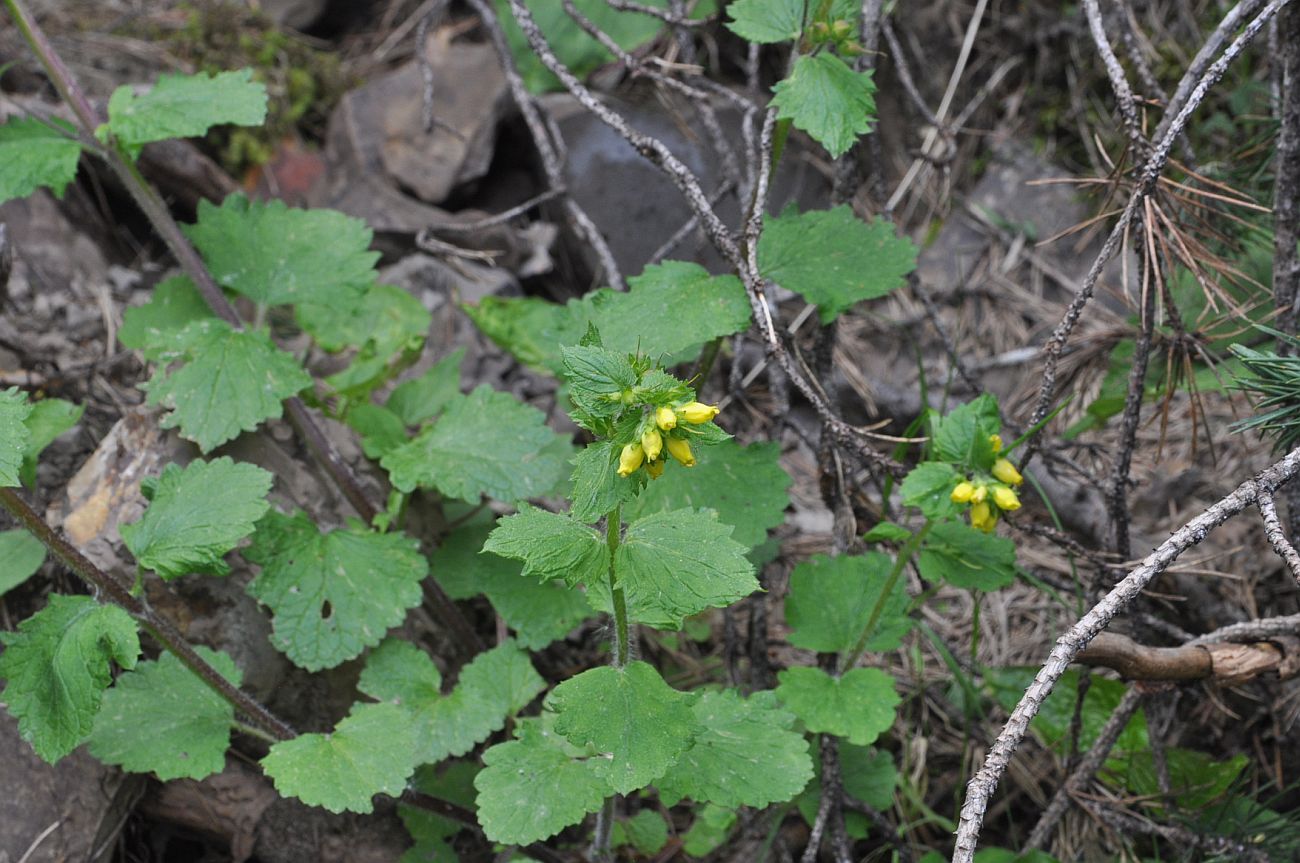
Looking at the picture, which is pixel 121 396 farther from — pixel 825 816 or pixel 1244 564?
pixel 1244 564

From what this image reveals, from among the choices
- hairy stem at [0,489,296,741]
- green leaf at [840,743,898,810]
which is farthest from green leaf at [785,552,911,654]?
hairy stem at [0,489,296,741]

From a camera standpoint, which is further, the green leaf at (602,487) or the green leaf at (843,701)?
the green leaf at (843,701)

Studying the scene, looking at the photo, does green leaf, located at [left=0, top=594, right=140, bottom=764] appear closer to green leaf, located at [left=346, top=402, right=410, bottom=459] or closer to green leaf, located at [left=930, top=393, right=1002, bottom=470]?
green leaf, located at [left=346, top=402, right=410, bottom=459]

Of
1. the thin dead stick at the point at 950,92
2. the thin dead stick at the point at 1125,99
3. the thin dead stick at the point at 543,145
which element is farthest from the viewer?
the thin dead stick at the point at 950,92

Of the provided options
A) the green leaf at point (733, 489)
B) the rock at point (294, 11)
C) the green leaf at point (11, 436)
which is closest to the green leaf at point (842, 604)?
the green leaf at point (733, 489)

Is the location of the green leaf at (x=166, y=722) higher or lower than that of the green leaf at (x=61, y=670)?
lower

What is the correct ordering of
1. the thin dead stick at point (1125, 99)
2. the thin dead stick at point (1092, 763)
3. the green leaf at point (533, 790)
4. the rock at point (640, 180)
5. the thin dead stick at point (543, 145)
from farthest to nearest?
the rock at point (640, 180)
the thin dead stick at point (543, 145)
the thin dead stick at point (1092, 763)
the thin dead stick at point (1125, 99)
the green leaf at point (533, 790)

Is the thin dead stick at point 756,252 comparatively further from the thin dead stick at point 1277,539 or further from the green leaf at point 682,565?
the thin dead stick at point 1277,539

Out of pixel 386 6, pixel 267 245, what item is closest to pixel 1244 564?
pixel 267 245
